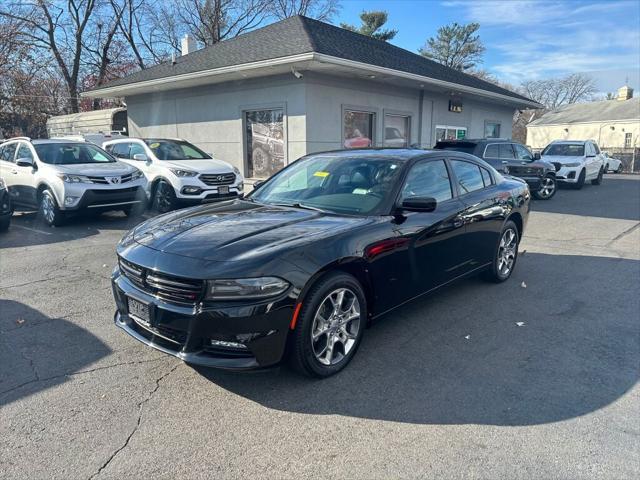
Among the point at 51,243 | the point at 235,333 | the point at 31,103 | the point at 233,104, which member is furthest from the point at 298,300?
the point at 31,103

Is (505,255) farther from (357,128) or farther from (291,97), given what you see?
(357,128)

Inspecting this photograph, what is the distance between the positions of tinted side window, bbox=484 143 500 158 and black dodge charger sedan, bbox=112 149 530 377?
755 cm

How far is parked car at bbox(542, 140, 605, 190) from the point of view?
16.0 metres

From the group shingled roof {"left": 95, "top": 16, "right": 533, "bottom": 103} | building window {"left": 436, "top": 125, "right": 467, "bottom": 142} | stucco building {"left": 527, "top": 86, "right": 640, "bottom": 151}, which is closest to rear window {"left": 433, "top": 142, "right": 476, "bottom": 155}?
shingled roof {"left": 95, "top": 16, "right": 533, "bottom": 103}

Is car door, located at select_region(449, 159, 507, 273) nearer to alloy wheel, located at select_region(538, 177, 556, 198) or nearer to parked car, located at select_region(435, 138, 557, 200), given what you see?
parked car, located at select_region(435, 138, 557, 200)

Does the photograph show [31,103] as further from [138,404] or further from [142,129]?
[138,404]

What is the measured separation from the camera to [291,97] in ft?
37.1

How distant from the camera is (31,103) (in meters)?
28.7

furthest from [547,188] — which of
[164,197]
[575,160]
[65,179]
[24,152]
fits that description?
[24,152]

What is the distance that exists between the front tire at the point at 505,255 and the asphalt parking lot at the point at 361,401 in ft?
1.68

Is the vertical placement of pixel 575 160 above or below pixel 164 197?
above

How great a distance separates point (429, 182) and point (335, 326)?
72.0 inches

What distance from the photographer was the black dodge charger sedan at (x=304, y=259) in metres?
2.80

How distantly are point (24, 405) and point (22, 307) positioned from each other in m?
2.05
